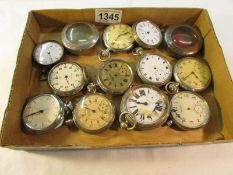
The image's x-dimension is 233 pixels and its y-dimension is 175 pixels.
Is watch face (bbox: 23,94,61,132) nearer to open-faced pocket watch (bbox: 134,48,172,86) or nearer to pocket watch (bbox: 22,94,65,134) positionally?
pocket watch (bbox: 22,94,65,134)

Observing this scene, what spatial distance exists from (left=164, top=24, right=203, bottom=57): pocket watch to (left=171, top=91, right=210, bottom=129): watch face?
270mm

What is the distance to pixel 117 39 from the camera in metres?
1.67

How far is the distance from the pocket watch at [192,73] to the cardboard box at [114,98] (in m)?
0.04

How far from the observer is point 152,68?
61.8 inches

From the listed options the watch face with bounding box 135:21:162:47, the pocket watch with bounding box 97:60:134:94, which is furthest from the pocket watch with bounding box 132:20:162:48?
the pocket watch with bounding box 97:60:134:94

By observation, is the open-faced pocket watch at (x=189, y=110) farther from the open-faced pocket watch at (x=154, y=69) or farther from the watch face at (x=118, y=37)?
the watch face at (x=118, y=37)

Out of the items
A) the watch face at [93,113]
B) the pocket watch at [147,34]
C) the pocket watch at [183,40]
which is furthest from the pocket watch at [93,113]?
the pocket watch at [183,40]

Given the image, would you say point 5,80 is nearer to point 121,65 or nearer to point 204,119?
point 121,65

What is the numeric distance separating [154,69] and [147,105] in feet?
0.76

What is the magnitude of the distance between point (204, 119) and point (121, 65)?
50cm

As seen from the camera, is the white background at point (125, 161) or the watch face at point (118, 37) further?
the watch face at point (118, 37)

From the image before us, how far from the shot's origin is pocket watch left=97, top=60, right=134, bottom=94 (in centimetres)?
148

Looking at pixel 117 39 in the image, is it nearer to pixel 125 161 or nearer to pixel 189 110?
pixel 189 110

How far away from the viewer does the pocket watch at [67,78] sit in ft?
4.88
